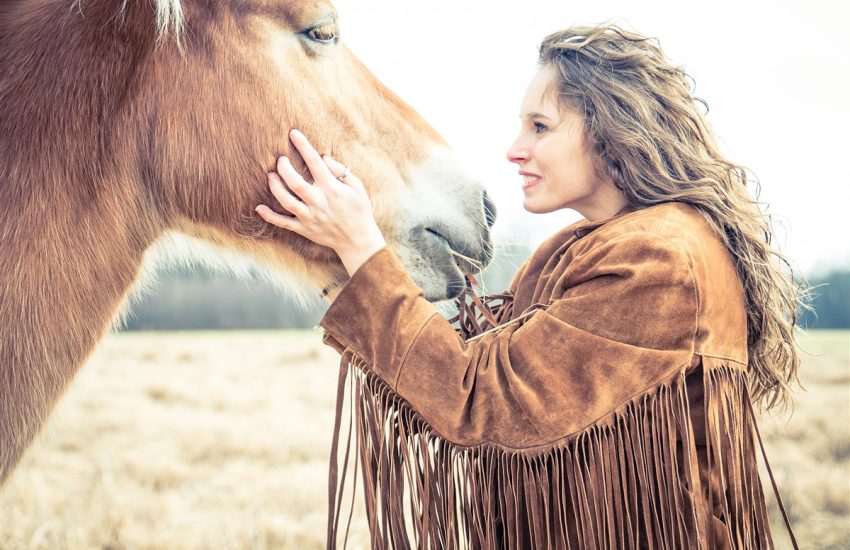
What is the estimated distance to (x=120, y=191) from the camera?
4.39 ft

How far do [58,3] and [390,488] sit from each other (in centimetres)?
122

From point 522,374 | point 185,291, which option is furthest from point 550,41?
point 185,291

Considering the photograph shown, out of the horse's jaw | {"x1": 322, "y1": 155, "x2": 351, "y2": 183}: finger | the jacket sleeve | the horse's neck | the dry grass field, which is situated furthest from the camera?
the dry grass field

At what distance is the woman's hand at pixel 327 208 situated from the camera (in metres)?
1.26

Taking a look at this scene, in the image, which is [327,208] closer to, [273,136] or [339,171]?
[339,171]

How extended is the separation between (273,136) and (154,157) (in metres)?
0.25

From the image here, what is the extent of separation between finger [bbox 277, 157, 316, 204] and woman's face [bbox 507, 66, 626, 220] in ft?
1.45

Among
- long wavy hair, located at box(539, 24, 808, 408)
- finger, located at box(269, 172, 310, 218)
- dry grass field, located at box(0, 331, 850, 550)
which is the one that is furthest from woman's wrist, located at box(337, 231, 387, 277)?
dry grass field, located at box(0, 331, 850, 550)

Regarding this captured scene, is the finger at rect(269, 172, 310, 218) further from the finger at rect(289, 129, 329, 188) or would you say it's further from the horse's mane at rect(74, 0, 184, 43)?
the horse's mane at rect(74, 0, 184, 43)

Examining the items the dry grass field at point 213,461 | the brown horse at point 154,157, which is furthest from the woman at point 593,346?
the dry grass field at point 213,461

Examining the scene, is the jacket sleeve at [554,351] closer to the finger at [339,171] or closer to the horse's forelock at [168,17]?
the finger at [339,171]

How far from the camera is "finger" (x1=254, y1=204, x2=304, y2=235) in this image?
133 cm

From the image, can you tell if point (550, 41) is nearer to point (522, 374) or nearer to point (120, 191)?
point (522, 374)

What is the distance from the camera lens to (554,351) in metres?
1.14
